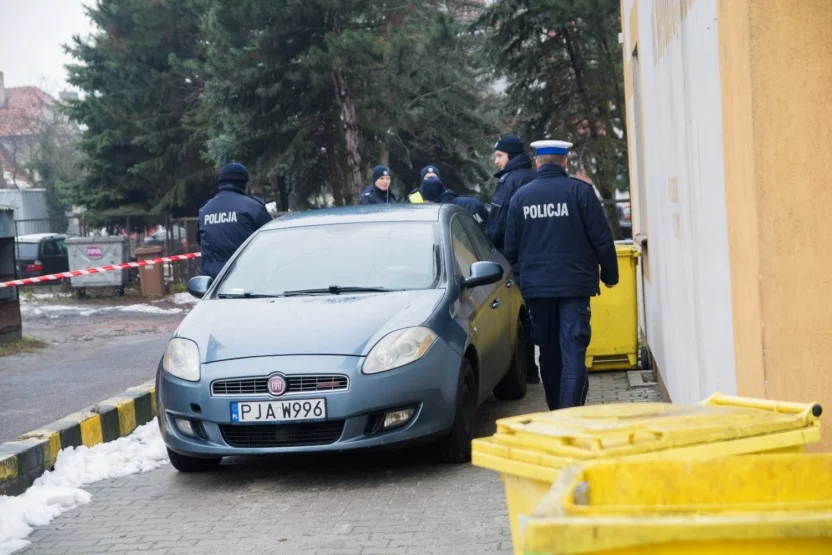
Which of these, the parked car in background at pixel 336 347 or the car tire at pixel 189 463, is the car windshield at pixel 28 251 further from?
the car tire at pixel 189 463

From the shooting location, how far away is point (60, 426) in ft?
26.8

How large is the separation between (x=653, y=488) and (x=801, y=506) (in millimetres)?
443

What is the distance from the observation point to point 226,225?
10570 mm

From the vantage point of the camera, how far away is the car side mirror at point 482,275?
25.9ft

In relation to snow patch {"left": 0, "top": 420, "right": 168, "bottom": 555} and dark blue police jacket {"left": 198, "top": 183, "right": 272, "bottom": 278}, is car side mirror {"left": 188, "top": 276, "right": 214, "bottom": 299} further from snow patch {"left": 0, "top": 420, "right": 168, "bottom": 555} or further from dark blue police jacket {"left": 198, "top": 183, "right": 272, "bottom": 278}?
dark blue police jacket {"left": 198, "top": 183, "right": 272, "bottom": 278}

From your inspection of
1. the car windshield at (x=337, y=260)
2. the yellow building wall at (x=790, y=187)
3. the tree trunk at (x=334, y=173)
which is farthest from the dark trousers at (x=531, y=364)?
the tree trunk at (x=334, y=173)

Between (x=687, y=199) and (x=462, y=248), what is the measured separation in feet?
7.58

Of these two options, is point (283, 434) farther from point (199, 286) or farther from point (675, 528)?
point (675, 528)

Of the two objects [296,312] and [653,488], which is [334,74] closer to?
[296,312]

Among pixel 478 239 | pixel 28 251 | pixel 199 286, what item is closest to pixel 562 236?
pixel 478 239

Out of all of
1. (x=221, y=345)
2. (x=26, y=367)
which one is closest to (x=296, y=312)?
(x=221, y=345)

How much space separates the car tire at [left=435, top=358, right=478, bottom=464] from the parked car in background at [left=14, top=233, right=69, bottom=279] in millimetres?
28867

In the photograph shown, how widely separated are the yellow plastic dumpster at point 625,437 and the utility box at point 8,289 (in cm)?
1250

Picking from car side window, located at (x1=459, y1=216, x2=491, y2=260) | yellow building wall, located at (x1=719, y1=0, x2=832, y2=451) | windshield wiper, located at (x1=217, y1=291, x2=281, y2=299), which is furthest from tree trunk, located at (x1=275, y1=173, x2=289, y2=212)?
yellow building wall, located at (x1=719, y1=0, x2=832, y2=451)
